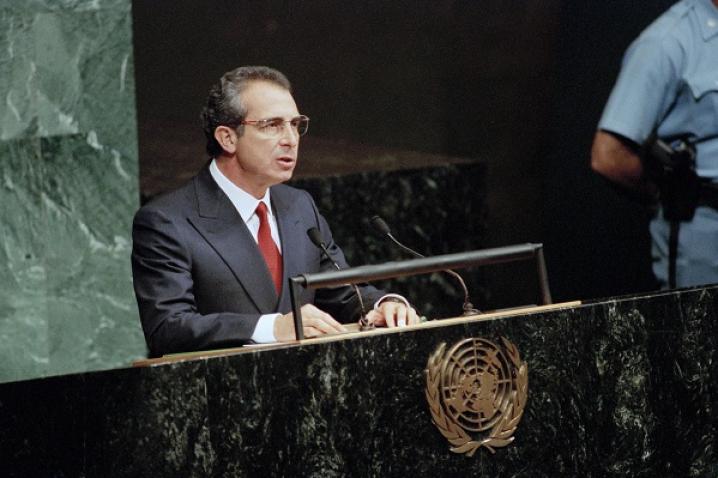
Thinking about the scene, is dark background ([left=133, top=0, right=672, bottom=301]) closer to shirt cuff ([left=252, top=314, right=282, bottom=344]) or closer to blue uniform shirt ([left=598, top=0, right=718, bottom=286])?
blue uniform shirt ([left=598, top=0, right=718, bottom=286])

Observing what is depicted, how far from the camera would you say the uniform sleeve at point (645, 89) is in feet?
16.9

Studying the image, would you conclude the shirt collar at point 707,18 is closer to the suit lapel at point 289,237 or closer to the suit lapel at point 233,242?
the suit lapel at point 289,237

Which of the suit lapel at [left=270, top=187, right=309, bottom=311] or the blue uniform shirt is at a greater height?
the blue uniform shirt

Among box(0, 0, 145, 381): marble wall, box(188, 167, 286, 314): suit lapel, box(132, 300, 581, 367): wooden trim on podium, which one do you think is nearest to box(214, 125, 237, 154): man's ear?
box(188, 167, 286, 314): suit lapel

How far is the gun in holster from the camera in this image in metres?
5.21

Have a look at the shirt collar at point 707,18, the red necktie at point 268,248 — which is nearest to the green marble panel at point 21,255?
the red necktie at point 268,248

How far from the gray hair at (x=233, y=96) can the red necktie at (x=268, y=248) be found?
0.22 metres

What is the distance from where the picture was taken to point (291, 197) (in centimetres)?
399

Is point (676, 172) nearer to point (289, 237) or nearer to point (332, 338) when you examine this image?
point (289, 237)

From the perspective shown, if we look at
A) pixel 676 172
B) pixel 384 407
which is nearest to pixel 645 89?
pixel 676 172

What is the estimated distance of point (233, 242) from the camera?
3729 mm

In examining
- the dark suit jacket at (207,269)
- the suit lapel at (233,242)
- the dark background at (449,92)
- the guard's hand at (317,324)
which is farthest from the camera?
the dark background at (449,92)

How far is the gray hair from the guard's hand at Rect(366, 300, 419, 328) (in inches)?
26.5

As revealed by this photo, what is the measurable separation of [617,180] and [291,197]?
1878 mm
